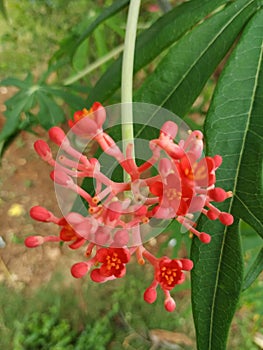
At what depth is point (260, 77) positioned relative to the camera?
76 centimetres

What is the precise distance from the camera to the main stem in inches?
24.3

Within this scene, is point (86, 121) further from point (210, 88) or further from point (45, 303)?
point (210, 88)

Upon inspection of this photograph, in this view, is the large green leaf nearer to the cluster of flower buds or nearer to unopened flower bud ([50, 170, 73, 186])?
the cluster of flower buds

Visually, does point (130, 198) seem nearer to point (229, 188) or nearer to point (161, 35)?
point (229, 188)

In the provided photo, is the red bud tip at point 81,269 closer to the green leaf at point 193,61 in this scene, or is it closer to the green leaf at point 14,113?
the green leaf at point 193,61

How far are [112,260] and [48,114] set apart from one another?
104 centimetres

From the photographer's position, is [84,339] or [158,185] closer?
[158,185]

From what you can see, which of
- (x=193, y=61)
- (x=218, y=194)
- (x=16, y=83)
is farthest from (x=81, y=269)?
(x=16, y=83)

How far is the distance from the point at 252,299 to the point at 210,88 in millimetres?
1006

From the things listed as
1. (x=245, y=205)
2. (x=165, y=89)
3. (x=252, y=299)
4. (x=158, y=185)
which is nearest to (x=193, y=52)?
(x=165, y=89)

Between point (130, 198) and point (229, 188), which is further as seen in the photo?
point (229, 188)

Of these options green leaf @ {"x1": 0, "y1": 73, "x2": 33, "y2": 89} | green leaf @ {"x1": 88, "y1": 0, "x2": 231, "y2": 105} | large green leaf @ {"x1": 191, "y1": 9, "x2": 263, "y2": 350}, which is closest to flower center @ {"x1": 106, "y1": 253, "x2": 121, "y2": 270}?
large green leaf @ {"x1": 191, "y1": 9, "x2": 263, "y2": 350}

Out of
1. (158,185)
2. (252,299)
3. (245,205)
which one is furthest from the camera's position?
(252,299)

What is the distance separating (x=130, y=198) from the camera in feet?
1.81
